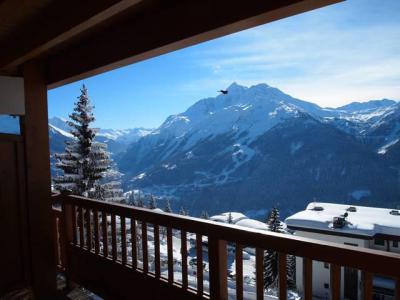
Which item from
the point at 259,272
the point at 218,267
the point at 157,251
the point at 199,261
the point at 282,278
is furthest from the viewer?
the point at 157,251

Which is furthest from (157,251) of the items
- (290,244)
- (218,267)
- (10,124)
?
(10,124)

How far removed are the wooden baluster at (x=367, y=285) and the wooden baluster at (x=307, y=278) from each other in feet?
Answer: 0.87

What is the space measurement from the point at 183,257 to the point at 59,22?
175 centimetres

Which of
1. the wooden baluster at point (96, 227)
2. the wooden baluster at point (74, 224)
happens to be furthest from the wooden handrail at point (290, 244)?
the wooden baluster at point (74, 224)

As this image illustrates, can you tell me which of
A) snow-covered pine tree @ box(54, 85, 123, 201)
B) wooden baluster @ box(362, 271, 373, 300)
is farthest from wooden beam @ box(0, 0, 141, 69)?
snow-covered pine tree @ box(54, 85, 123, 201)

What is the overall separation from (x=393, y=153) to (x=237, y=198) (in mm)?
55266

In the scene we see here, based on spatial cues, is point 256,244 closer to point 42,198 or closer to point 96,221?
point 96,221

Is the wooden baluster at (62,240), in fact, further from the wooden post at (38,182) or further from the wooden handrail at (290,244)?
the wooden handrail at (290,244)

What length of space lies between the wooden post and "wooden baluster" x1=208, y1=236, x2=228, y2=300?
7.04 ft

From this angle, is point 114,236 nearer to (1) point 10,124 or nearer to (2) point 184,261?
(2) point 184,261

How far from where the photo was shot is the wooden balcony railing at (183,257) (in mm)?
1544

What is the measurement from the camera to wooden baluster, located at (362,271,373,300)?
144 cm

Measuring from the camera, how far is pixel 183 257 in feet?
8.36

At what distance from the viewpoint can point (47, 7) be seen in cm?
215
